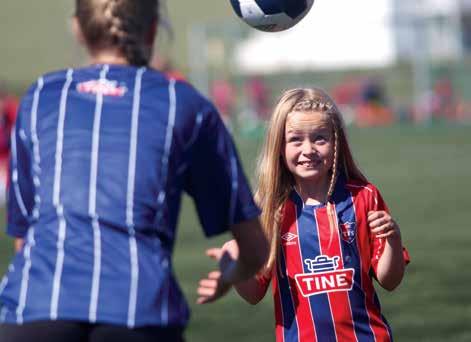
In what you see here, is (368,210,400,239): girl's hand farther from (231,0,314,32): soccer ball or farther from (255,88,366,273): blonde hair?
(231,0,314,32): soccer ball

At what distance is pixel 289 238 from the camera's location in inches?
164

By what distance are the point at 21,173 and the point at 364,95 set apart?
1355 inches

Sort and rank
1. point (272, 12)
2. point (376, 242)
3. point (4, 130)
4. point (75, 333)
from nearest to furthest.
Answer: point (75, 333) → point (376, 242) → point (272, 12) → point (4, 130)

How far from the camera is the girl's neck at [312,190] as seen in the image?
13.9ft

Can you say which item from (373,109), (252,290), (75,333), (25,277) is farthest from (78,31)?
(373,109)

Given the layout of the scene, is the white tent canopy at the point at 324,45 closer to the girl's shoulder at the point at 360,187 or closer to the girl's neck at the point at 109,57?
the girl's shoulder at the point at 360,187

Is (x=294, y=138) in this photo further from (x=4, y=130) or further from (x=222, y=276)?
(x=4, y=130)

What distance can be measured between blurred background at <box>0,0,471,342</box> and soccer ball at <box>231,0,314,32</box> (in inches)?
28.5

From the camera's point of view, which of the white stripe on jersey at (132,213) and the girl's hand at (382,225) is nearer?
the white stripe on jersey at (132,213)

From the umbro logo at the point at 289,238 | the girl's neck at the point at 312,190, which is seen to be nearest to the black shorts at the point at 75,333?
the umbro logo at the point at 289,238

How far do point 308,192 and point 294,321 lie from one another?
0.49 m

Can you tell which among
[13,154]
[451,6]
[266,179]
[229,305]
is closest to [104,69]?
[13,154]

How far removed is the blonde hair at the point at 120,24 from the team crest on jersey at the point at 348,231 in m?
1.35

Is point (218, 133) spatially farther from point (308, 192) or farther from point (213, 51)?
point (213, 51)
